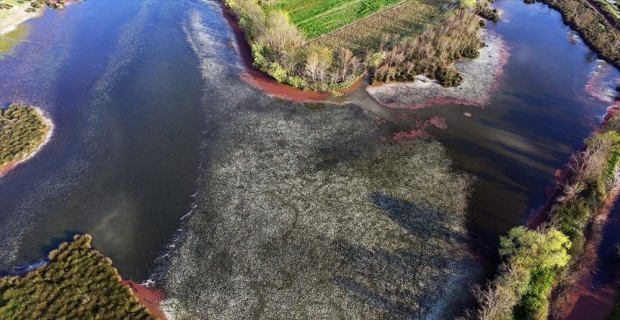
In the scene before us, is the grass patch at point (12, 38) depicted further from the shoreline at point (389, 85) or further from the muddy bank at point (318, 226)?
the muddy bank at point (318, 226)

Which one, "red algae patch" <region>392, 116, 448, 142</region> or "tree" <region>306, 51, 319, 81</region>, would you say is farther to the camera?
"tree" <region>306, 51, 319, 81</region>

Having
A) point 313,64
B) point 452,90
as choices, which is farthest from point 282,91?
point 452,90

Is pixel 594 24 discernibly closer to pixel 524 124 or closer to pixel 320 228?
pixel 524 124

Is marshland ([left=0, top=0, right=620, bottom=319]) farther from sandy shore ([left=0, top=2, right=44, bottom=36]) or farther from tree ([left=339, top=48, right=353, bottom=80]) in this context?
sandy shore ([left=0, top=2, right=44, bottom=36])

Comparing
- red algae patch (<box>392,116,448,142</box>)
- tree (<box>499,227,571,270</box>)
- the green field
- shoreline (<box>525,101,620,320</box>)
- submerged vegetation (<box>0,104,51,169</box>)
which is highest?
the green field

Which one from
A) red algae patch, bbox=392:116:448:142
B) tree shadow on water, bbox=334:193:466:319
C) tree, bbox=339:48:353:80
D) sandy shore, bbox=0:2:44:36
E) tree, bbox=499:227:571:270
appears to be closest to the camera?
tree shadow on water, bbox=334:193:466:319

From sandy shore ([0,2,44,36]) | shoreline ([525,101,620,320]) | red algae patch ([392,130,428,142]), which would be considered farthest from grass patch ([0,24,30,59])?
shoreline ([525,101,620,320])

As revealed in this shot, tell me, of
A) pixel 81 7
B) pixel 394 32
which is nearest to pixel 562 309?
pixel 394 32

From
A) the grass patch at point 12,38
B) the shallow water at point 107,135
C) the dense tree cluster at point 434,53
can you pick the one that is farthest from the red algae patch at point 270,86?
the grass patch at point 12,38
